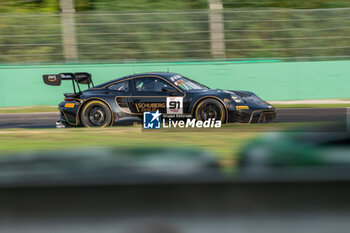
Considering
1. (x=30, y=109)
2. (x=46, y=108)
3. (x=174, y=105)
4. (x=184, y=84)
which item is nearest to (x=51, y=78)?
(x=174, y=105)

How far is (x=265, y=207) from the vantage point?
344 cm

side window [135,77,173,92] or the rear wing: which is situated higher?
the rear wing

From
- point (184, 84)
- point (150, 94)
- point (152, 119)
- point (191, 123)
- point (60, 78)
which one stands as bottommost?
point (191, 123)

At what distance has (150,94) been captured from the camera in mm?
10438

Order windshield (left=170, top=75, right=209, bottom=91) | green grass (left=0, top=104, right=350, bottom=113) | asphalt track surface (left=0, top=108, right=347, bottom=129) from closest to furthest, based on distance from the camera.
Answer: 1. windshield (left=170, top=75, right=209, bottom=91)
2. asphalt track surface (left=0, top=108, right=347, bottom=129)
3. green grass (left=0, top=104, right=350, bottom=113)

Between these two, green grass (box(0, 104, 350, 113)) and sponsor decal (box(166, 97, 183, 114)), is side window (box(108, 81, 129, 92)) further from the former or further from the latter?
green grass (box(0, 104, 350, 113))

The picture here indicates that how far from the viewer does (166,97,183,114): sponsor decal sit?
1019cm

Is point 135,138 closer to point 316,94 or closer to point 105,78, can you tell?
point 105,78

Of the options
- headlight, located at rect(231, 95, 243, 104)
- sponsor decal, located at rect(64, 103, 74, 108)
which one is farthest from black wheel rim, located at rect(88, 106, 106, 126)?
headlight, located at rect(231, 95, 243, 104)

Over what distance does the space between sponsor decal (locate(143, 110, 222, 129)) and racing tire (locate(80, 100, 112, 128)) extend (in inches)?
34.4

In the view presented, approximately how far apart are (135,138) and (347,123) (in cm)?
484

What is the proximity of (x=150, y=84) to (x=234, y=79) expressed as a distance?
773cm

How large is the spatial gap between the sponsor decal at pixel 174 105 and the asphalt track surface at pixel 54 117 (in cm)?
267

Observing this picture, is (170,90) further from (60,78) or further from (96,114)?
(60,78)
